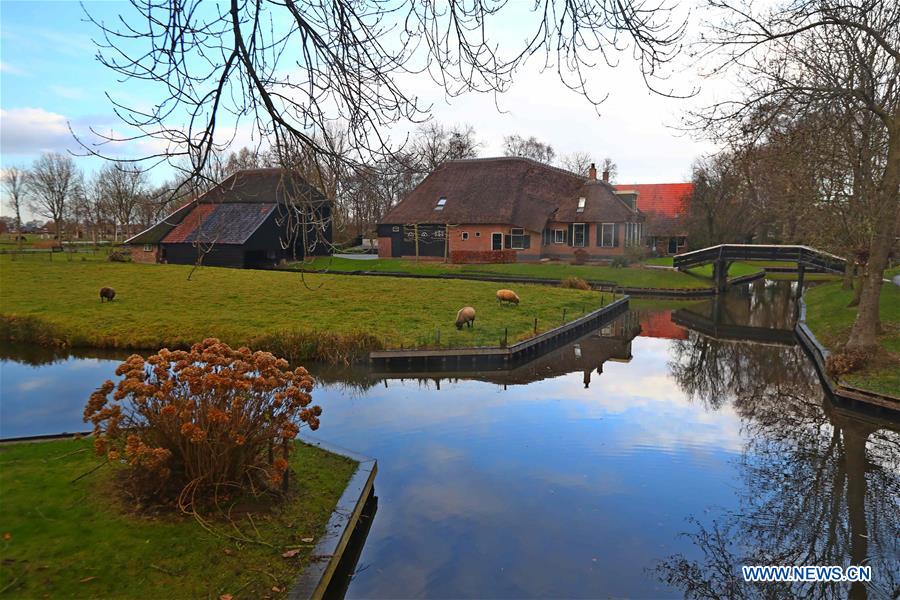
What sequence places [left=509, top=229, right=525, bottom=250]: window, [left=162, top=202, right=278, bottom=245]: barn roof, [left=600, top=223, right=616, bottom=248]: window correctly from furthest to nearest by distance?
[left=600, top=223, right=616, bottom=248]: window, [left=509, top=229, right=525, bottom=250]: window, [left=162, top=202, right=278, bottom=245]: barn roof

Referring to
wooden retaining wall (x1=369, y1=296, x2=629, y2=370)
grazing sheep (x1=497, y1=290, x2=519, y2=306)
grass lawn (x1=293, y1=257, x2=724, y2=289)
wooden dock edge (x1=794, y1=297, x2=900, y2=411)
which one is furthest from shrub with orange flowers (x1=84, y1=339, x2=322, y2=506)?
grass lawn (x1=293, y1=257, x2=724, y2=289)

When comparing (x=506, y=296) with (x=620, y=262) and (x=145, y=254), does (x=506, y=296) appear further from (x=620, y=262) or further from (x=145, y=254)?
(x=145, y=254)

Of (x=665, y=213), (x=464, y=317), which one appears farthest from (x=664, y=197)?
(x=464, y=317)

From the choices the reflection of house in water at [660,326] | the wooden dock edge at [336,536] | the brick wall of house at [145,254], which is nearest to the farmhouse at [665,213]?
the reflection of house in water at [660,326]

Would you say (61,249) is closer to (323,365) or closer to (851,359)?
(323,365)

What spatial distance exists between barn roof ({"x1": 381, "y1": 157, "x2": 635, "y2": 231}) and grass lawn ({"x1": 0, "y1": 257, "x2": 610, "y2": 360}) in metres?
10.7

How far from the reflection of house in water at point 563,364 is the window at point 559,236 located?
1899 cm

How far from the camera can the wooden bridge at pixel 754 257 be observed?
28.0 m

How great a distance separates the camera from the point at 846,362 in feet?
40.2

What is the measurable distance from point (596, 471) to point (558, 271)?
80.5 ft

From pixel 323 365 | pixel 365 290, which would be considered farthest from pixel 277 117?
pixel 365 290

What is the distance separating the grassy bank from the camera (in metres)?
4.42

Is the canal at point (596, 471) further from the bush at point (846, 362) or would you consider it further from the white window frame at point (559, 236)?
the white window frame at point (559, 236)

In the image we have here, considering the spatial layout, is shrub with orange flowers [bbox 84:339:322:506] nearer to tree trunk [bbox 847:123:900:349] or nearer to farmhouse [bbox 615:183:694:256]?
tree trunk [bbox 847:123:900:349]
